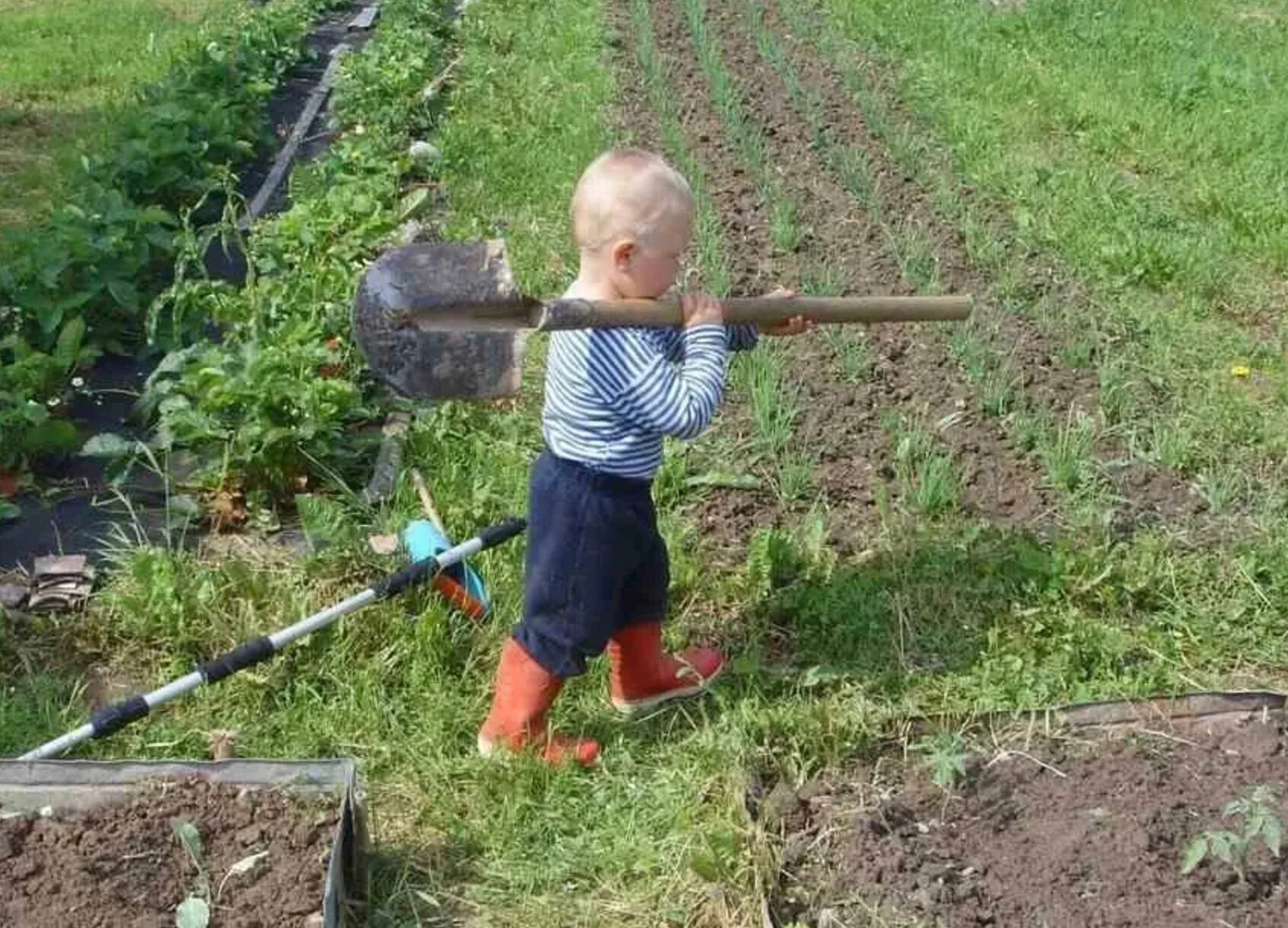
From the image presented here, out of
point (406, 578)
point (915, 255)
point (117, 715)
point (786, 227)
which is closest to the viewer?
point (117, 715)

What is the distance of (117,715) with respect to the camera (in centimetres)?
335

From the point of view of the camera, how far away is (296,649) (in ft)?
12.4

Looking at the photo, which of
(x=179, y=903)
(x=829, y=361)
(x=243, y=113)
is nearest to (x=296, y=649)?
(x=179, y=903)

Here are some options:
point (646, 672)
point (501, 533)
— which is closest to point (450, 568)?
point (501, 533)

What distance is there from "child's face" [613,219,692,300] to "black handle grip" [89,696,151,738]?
137cm

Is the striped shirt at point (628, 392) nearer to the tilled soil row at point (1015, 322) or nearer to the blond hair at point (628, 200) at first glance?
the blond hair at point (628, 200)

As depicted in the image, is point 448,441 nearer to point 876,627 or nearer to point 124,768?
point 876,627

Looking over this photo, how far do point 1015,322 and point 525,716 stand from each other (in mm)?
2842

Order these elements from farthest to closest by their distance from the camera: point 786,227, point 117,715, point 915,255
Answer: point 786,227 → point 915,255 → point 117,715

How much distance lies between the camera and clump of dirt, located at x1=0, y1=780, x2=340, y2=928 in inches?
109

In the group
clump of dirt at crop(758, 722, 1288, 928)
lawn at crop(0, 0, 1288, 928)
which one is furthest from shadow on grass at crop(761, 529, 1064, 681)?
clump of dirt at crop(758, 722, 1288, 928)

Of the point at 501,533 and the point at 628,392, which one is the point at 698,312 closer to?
the point at 628,392

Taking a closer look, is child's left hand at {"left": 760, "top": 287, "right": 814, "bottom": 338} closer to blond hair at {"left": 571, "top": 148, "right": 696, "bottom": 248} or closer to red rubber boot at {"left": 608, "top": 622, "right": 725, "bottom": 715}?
blond hair at {"left": 571, "top": 148, "right": 696, "bottom": 248}

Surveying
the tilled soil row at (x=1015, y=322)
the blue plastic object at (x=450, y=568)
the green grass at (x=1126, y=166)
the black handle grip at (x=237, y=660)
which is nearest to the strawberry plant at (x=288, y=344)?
the blue plastic object at (x=450, y=568)
